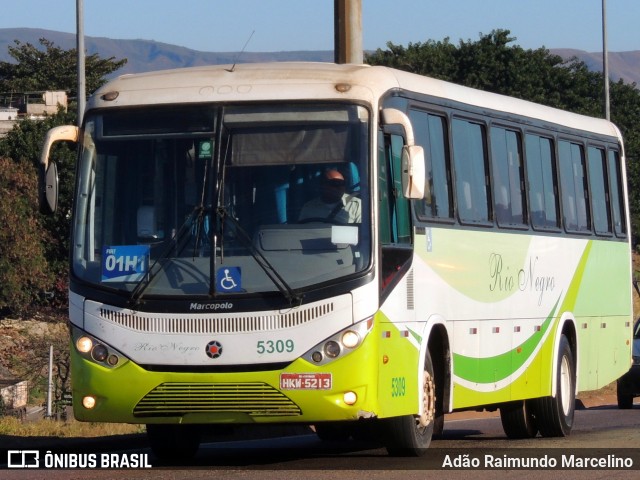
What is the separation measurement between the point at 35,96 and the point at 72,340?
9104cm

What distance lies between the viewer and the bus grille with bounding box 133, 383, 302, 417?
11.3m

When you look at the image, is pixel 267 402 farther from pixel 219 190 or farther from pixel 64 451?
pixel 64 451

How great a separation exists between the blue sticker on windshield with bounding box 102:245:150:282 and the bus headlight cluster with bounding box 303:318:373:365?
56.1 inches

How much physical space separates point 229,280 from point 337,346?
0.93 meters

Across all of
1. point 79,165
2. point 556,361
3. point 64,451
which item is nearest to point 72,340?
point 79,165

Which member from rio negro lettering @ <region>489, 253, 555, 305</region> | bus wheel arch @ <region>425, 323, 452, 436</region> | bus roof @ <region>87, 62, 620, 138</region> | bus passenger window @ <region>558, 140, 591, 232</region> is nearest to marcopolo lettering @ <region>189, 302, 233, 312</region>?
bus roof @ <region>87, 62, 620, 138</region>

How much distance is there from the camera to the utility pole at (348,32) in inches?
724

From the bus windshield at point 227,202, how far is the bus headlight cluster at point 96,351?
Answer: 1.41 feet

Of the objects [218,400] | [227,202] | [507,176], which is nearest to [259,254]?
[227,202]

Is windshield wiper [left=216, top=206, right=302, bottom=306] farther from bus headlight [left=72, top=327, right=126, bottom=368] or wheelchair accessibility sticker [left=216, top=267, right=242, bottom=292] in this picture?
bus headlight [left=72, top=327, right=126, bottom=368]

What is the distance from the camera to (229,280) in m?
11.4

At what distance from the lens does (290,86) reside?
11906mm

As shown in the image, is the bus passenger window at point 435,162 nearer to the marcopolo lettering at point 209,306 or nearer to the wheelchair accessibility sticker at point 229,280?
the wheelchair accessibility sticker at point 229,280

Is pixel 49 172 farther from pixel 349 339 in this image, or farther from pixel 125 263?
pixel 349 339
